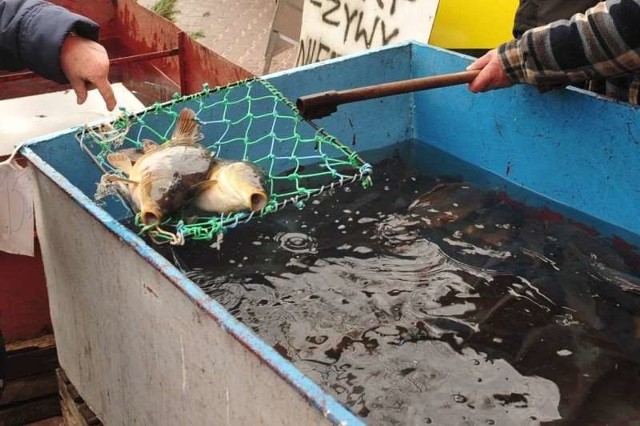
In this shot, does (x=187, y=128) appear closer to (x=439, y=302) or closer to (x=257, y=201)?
(x=257, y=201)

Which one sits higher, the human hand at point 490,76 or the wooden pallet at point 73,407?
the human hand at point 490,76

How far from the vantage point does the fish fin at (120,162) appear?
8.57 feet

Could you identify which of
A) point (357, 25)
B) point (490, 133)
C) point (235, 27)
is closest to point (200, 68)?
point (357, 25)

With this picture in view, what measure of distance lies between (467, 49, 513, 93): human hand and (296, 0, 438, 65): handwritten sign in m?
1.39

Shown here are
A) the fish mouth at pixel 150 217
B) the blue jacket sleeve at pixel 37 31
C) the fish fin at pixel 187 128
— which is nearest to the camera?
the fish mouth at pixel 150 217

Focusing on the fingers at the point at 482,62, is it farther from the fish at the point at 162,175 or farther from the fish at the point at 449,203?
the fish at the point at 162,175

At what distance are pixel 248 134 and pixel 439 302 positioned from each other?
1.23 metres

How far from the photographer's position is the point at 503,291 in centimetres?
269

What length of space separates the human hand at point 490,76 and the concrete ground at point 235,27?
3906 millimetres

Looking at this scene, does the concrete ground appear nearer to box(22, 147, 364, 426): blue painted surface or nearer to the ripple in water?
the ripple in water

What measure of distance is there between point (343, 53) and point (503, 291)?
266cm

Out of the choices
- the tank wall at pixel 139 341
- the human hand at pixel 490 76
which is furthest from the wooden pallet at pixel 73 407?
the human hand at pixel 490 76

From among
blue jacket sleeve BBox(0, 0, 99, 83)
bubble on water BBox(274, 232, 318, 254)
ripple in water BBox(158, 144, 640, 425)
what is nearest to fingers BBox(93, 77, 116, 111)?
blue jacket sleeve BBox(0, 0, 99, 83)

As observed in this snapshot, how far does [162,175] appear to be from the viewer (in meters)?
2.47
